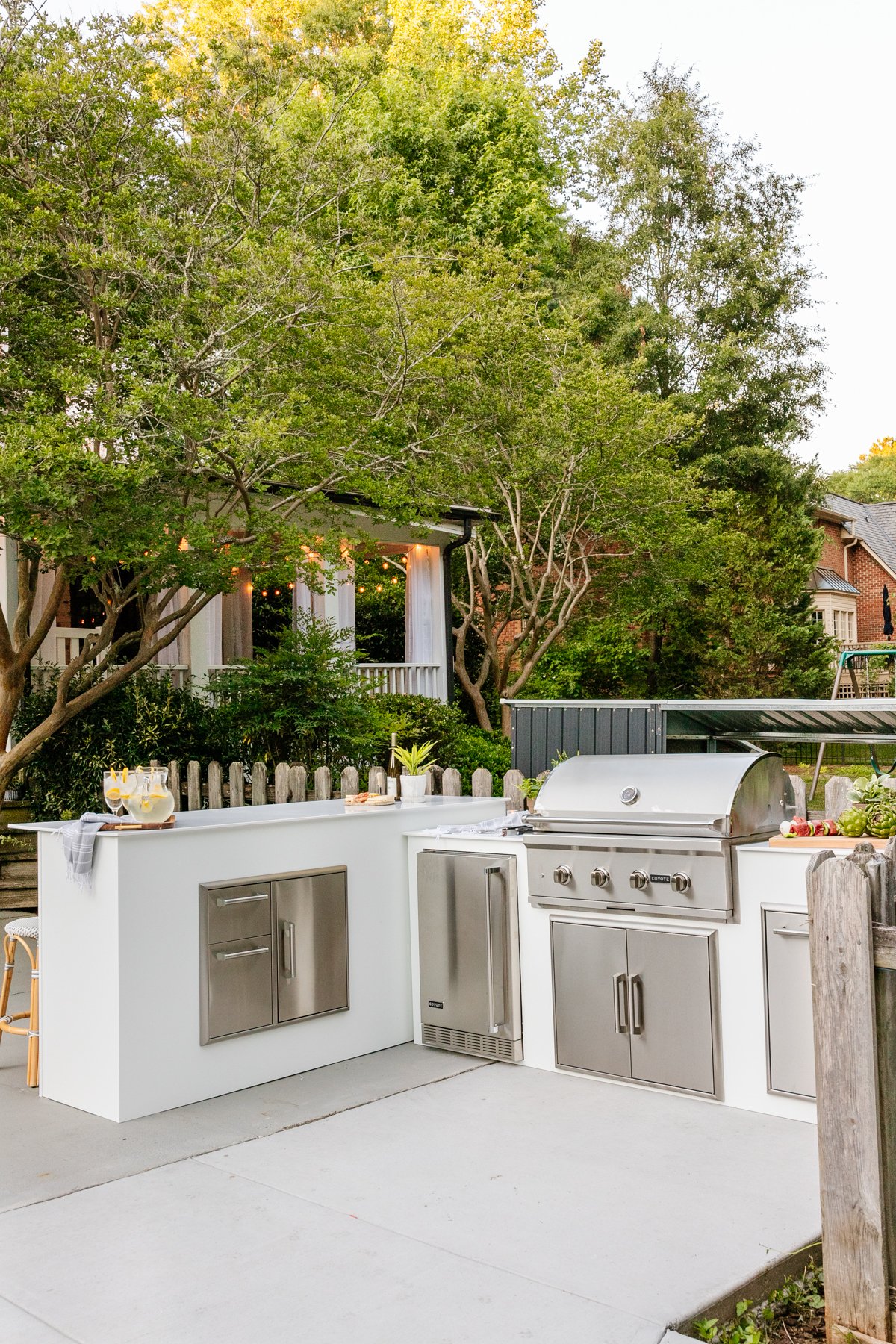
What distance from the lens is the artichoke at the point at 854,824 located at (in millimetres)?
4410

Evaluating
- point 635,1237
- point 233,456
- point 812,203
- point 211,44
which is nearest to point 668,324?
point 812,203

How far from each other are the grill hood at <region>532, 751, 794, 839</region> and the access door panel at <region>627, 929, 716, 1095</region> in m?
0.46

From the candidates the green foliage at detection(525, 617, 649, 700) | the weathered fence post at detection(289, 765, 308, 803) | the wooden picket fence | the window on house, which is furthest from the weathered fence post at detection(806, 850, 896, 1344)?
the green foliage at detection(525, 617, 649, 700)

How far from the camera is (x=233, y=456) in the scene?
29.3 ft

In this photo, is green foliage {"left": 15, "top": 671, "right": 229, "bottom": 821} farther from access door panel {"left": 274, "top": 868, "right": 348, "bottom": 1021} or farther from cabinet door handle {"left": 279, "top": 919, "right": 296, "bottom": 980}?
cabinet door handle {"left": 279, "top": 919, "right": 296, "bottom": 980}

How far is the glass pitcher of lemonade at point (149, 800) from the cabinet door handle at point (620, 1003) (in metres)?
2.03

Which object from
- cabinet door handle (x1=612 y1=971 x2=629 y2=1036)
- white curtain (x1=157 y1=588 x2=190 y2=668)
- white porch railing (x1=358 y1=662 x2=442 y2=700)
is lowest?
cabinet door handle (x1=612 y1=971 x2=629 y2=1036)

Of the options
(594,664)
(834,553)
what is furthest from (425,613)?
(834,553)

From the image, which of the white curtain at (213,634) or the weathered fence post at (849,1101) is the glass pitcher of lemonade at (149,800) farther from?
A: the white curtain at (213,634)

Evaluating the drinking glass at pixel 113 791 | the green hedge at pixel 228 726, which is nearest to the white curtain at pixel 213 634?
the green hedge at pixel 228 726

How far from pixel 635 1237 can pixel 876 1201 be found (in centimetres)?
91

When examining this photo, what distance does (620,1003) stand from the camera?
4.87m

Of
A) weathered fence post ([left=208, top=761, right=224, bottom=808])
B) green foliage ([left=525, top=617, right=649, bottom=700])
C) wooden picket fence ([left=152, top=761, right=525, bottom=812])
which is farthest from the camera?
green foliage ([left=525, top=617, right=649, bottom=700])

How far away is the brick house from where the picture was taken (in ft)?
111
